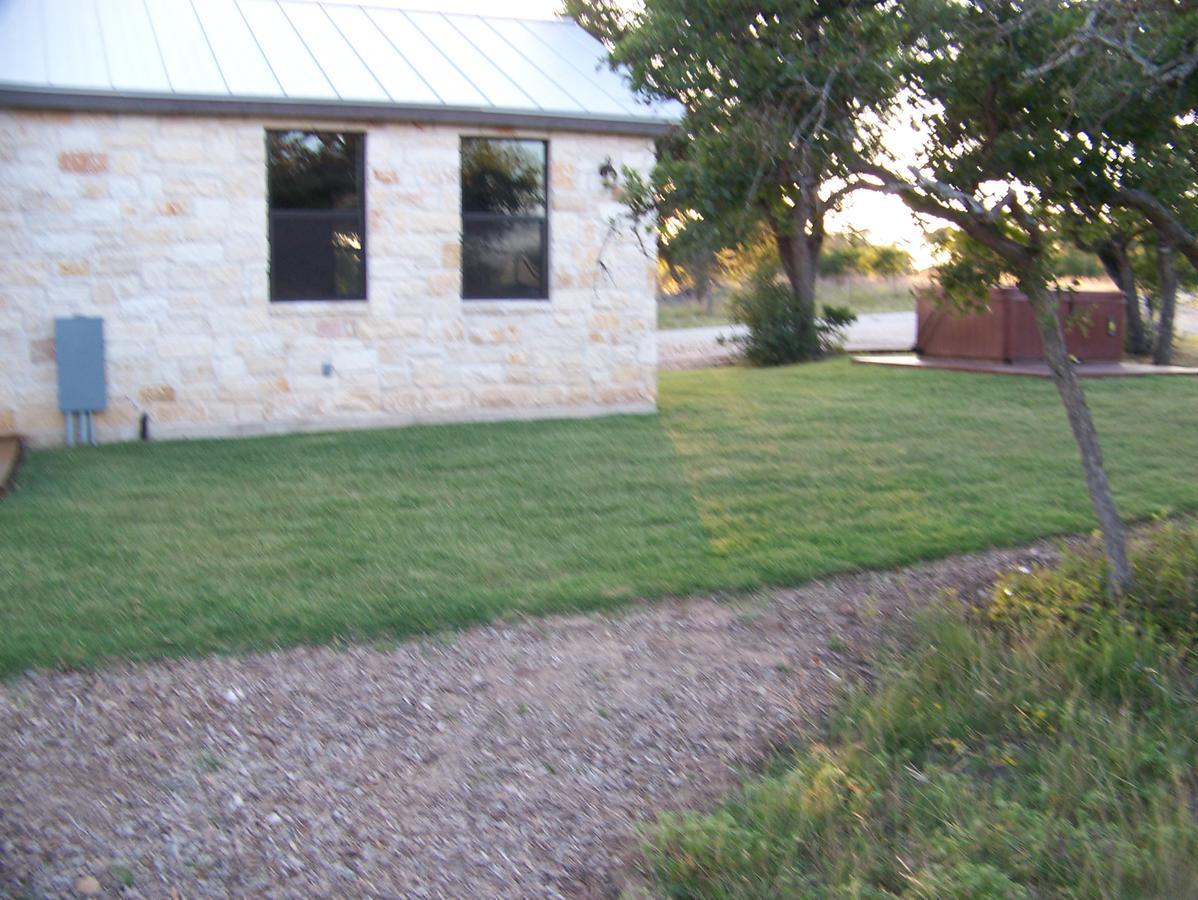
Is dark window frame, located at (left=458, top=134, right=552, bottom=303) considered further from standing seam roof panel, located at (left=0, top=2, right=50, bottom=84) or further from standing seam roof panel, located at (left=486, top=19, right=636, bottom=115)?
standing seam roof panel, located at (left=0, top=2, right=50, bottom=84)

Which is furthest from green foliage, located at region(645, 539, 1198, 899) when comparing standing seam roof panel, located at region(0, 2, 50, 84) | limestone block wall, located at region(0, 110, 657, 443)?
standing seam roof panel, located at region(0, 2, 50, 84)

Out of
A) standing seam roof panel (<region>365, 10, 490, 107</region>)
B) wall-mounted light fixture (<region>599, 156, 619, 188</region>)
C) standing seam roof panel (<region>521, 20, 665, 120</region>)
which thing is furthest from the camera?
standing seam roof panel (<region>521, 20, 665, 120</region>)

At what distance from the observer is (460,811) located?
5094 mm

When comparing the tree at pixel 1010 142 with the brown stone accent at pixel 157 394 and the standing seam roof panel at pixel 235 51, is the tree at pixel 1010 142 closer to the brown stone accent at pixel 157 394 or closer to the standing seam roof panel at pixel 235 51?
the standing seam roof panel at pixel 235 51

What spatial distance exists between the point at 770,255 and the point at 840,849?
57.8 ft

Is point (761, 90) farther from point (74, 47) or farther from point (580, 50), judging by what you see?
point (580, 50)

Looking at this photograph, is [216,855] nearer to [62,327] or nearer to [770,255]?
[62,327]

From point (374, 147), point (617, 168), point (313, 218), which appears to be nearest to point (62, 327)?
point (313, 218)

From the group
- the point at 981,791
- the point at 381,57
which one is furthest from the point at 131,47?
A: the point at 981,791

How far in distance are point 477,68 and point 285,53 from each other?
1968mm

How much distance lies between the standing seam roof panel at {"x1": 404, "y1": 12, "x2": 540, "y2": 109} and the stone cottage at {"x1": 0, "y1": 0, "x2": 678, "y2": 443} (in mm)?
45

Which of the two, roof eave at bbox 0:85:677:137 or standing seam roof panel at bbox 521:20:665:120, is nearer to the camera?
roof eave at bbox 0:85:677:137

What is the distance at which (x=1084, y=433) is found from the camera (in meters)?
7.34

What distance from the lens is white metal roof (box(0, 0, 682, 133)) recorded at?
11.5 m
